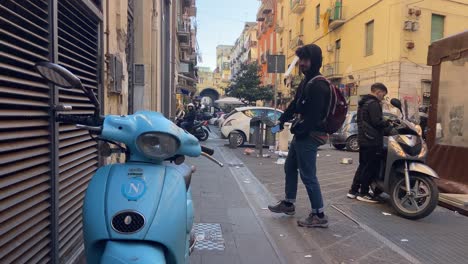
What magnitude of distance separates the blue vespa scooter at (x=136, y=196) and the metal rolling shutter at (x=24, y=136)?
43cm

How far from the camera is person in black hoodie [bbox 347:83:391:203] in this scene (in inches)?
244

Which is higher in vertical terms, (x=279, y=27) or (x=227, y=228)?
(x=279, y=27)

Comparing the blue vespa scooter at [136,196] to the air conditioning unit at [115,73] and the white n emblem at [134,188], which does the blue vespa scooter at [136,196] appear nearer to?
the white n emblem at [134,188]

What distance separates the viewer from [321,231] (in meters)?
4.92

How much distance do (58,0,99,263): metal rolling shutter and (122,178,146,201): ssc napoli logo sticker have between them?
1378mm

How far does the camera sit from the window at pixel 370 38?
22.6m

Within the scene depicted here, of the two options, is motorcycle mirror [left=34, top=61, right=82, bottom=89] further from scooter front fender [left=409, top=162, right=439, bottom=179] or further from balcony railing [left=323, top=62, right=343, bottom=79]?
balcony railing [left=323, top=62, right=343, bottom=79]

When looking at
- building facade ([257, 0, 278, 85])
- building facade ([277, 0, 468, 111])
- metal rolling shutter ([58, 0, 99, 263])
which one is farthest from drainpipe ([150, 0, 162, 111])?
building facade ([257, 0, 278, 85])

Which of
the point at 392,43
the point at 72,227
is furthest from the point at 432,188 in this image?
the point at 392,43

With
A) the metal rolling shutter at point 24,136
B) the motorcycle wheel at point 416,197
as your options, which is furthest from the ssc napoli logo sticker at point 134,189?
the motorcycle wheel at point 416,197

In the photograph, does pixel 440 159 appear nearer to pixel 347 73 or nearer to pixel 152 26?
pixel 152 26

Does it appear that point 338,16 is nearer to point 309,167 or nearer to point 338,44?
point 338,44

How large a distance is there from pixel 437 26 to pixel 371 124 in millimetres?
17222

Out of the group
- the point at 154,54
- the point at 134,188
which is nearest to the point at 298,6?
the point at 154,54
